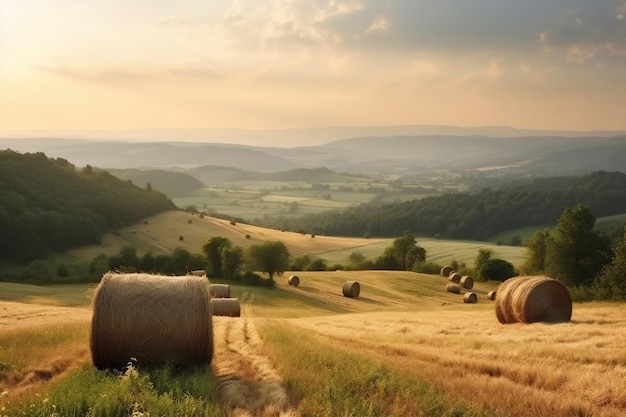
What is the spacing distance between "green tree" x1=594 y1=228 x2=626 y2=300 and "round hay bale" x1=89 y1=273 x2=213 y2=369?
32569 mm

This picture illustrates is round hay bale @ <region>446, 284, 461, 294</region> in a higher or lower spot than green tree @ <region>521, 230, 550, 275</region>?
lower

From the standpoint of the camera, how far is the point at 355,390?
870 cm

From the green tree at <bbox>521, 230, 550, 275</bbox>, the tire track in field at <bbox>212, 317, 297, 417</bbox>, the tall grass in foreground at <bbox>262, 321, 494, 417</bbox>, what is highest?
the tall grass in foreground at <bbox>262, 321, 494, 417</bbox>

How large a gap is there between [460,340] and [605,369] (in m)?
5.68

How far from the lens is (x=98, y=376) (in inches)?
A: 376

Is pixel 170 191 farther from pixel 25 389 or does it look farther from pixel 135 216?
pixel 25 389

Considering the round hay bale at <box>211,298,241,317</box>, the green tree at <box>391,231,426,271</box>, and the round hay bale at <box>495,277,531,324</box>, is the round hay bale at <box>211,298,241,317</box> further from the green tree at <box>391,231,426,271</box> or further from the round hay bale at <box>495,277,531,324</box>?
the green tree at <box>391,231,426,271</box>

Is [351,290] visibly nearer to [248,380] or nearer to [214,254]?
[214,254]

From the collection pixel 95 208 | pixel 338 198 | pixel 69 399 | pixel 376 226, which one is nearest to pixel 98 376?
pixel 69 399

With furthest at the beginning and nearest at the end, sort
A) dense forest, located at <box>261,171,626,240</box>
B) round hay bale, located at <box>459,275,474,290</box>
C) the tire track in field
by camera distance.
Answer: dense forest, located at <box>261,171,626,240</box> → round hay bale, located at <box>459,275,474,290</box> → the tire track in field

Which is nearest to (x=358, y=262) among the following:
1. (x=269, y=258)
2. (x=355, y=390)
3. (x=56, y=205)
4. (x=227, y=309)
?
(x=269, y=258)

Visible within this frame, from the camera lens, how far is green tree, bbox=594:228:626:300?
119 feet

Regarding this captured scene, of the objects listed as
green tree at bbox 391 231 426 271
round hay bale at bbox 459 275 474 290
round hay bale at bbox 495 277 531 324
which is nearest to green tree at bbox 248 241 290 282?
round hay bale at bbox 459 275 474 290

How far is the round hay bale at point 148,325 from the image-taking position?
35.7ft
